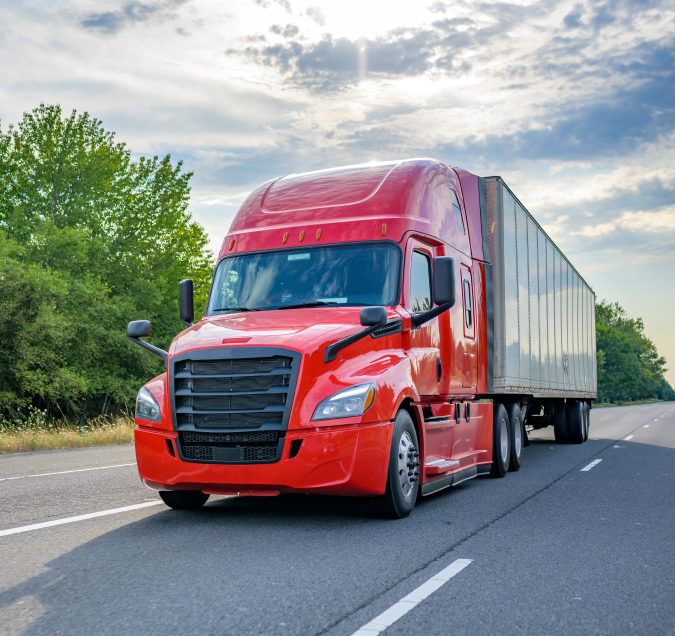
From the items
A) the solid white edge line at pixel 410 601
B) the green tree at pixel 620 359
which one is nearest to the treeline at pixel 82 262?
the solid white edge line at pixel 410 601

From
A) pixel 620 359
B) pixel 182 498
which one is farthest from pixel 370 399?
pixel 620 359

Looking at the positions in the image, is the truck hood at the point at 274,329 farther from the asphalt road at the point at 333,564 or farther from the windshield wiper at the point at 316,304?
the asphalt road at the point at 333,564

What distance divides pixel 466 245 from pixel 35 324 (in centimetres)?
2216

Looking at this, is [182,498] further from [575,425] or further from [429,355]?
[575,425]

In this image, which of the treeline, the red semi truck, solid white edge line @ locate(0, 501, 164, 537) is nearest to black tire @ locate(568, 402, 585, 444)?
the red semi truck

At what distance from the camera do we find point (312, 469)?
21.0ft

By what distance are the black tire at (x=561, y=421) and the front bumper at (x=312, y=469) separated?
12.7 meters

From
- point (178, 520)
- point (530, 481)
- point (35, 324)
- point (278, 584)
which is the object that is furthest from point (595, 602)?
point (35, 324)

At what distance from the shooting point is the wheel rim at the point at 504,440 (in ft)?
36.1

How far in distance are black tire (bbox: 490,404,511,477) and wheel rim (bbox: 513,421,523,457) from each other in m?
0.31

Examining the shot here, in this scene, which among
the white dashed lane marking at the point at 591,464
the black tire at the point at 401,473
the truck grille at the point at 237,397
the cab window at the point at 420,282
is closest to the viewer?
the truck grille at the point at 237,397

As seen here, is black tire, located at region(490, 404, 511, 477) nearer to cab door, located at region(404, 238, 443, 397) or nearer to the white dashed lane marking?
the white dashed lane marking

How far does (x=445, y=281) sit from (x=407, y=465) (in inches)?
71.5

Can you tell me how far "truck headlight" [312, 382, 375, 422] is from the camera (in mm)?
6457
